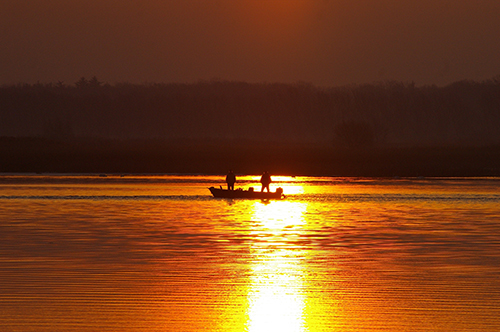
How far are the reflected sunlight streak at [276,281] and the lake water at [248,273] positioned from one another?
0.03 meters

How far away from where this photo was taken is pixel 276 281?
1582 cm

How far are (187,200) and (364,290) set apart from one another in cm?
3188

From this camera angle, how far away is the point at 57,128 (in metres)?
196

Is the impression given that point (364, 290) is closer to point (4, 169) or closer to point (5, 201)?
point (5, 201)

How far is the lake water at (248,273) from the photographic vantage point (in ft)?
40.5

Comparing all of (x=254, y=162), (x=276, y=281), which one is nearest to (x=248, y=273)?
(x=276, y=281)

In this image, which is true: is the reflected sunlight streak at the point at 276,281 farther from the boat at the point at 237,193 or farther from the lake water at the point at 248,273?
the boat at the point at 237,193

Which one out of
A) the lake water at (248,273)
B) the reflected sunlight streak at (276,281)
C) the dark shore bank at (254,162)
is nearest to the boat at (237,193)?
the lake water at (248,273)

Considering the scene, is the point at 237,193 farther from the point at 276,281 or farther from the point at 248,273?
the point at 276,281

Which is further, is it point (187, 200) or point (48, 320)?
point (187, 200)

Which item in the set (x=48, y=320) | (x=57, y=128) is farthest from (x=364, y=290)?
(x=57, y=128)

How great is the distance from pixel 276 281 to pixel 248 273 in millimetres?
1183

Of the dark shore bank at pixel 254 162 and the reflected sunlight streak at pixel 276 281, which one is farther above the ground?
the dark shore bank at pixel 254 162

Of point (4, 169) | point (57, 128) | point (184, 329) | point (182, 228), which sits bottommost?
point (184, 329)
